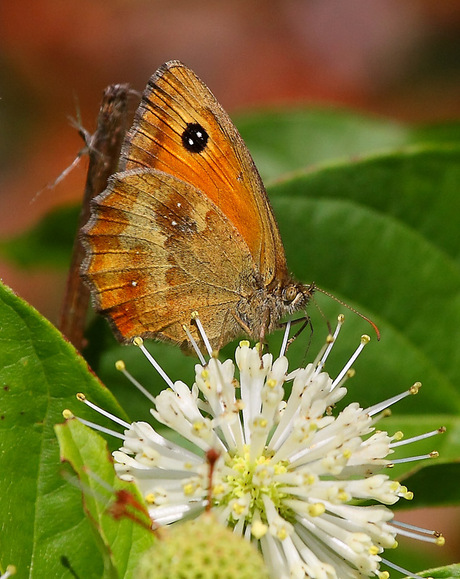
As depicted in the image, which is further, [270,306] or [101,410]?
[270,306]

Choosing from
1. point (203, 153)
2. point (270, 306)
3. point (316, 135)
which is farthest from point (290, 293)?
point (316, 135)

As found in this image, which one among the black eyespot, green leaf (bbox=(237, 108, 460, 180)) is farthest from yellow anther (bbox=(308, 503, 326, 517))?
green leaf (bbox=(237, 108, 460, 180))

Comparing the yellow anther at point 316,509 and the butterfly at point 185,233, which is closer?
the yellow anther at point 316,509

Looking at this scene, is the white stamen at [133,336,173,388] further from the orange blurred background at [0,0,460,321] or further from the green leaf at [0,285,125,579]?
the orange blurred background at [0,0,460,321]

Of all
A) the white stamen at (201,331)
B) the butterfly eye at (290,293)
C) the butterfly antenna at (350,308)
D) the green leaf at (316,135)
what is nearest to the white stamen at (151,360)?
the white stamen at (201,331)

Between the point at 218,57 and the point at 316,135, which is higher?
the point at 218,57

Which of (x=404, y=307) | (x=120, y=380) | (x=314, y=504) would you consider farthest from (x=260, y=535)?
(x=404, y=307)

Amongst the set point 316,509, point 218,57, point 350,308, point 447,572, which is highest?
point 218,57

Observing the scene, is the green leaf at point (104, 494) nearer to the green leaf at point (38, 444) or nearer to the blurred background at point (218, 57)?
the green leaf at point (38, 444)

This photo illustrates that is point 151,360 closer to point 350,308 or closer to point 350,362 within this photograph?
point 350,362
